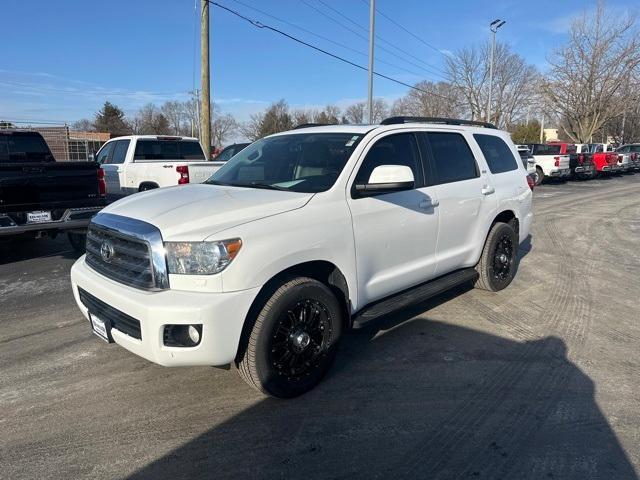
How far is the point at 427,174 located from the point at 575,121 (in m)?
43.6

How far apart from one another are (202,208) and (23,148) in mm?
7669

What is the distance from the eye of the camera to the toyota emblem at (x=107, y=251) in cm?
329

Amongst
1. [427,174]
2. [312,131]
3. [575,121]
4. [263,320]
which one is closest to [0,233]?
[312,131]

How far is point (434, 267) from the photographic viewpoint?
4.55m

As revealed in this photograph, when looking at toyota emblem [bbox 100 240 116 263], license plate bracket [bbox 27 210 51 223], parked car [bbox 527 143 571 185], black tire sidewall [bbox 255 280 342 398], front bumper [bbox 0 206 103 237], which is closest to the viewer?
black tire sidewall [bbox 255 280 342 398]

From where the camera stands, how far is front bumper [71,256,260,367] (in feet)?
9.20

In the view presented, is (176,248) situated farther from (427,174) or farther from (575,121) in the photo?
(575,121)

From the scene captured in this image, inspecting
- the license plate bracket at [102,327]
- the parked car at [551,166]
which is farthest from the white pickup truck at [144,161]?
the parked car at [551,166]

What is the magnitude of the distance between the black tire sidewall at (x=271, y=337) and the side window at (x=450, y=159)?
179 centimetres

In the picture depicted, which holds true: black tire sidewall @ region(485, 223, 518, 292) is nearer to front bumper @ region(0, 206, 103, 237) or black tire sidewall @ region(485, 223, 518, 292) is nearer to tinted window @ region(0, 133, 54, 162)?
front bumper @ region(0, 206, 103, 237)

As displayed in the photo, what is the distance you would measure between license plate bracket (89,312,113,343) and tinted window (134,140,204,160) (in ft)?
26.8

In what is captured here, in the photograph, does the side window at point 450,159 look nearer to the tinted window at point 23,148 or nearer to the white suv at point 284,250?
the white suv at point 284,250

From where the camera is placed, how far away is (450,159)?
15.9ft

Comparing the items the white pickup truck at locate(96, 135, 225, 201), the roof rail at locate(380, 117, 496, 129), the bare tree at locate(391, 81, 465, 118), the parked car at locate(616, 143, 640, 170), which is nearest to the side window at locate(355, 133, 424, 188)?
the roof rail at locate(380, 117, 496, 129)
